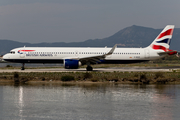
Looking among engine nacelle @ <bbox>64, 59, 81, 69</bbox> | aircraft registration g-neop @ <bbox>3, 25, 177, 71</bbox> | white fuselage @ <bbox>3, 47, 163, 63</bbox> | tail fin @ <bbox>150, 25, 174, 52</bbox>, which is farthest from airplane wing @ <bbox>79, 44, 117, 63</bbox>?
tail fin @ <bbox>150, 25, 174, 52</bbox>

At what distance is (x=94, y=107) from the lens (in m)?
18.7

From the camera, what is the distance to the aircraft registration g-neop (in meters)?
45.5

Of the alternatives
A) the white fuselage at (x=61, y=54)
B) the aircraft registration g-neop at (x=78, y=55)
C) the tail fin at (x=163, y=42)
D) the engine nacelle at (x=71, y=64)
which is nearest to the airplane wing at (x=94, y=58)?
the aircraft registration g-neop at (x=78, y=55)

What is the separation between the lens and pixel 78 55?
4784 centimetres

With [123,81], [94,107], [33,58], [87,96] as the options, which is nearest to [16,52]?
[33,58]

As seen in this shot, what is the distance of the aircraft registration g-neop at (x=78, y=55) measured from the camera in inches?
1793

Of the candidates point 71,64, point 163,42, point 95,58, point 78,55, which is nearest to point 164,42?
point 163,42

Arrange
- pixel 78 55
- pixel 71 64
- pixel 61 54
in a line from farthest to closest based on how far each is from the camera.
Result: pixel 78 55 < pixel 61 54 < pixel 71 64

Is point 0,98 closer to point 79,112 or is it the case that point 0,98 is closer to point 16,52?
point 79,112

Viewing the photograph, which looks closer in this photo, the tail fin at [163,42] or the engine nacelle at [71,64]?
the engine nacelle at [71,64]

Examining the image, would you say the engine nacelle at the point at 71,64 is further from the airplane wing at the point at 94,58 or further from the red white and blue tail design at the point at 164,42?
the red white and blue tail design at the point at 164,42

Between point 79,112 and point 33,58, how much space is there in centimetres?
3059

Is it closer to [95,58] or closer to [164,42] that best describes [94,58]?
[95,58]

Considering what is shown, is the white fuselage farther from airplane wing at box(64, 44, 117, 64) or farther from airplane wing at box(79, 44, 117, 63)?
airplane wing at box(79, 44, 117, 63)
